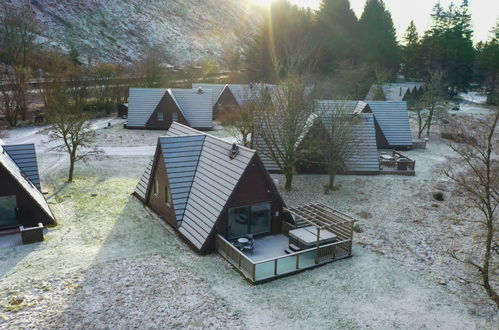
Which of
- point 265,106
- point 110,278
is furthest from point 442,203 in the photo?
point 110,278

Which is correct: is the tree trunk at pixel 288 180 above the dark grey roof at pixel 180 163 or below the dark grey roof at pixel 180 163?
below

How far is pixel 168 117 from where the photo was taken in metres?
44.5

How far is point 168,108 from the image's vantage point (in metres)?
44.5

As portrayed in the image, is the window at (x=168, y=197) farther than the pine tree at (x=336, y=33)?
No

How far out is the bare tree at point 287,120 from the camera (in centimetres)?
2420

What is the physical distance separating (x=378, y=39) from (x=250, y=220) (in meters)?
63.7

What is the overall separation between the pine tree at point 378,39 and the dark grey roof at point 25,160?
187 ft

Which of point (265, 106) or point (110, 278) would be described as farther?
point (265, 106)

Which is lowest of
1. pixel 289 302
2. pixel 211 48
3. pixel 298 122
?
pixel 289 302

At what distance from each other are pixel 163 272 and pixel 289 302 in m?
5.12

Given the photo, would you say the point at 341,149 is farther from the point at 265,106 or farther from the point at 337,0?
the point at 337,0

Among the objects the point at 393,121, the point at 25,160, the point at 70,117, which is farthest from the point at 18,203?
the point at 393,121

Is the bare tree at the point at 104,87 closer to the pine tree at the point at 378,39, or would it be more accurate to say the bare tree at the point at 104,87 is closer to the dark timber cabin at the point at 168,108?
the dark timber cabin at the point at 168,108

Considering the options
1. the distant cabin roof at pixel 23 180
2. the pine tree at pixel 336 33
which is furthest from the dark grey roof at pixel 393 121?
the distant cabin roof at pixel 23 180
